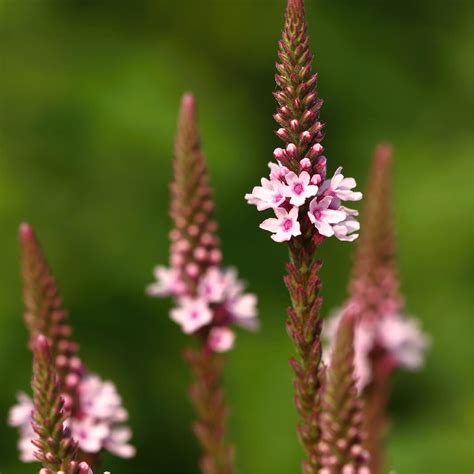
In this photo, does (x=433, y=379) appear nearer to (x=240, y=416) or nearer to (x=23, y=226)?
(x=240, y=416)

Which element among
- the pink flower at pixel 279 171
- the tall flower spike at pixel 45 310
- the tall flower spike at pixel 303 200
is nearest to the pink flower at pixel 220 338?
the tall flower spike at pixel 45 310

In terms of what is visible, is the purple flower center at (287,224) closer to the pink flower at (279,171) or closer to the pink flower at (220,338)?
the pink flower at (279,171)

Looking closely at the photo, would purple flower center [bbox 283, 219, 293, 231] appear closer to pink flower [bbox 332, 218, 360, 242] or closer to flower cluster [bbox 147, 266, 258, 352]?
pink flower [bbox 332, 218, 360, 242]

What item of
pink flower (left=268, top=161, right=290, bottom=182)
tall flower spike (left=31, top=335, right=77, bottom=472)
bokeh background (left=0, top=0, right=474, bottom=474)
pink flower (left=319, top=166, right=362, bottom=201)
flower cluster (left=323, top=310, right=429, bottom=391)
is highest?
bokeh background (left=0, top=0, right=474, bottom=474)

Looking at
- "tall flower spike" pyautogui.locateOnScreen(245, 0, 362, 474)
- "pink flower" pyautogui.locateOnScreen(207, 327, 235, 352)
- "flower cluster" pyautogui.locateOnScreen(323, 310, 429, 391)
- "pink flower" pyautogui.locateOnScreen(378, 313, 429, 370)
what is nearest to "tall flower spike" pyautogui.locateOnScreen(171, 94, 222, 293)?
"pink flower" pyautogui.locateOnScreen(207, 327, 235, 352)

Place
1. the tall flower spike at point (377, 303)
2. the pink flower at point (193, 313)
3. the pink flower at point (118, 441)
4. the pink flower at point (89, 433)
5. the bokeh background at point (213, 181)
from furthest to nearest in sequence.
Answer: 1. the bokeh background at point (213, 181)
2. the tall flower spike at point (377, 303)
3. the pink flower at point (193, 313)
4. the pink flower at point (118, 441)
5. the pink flower at point (89, 433)

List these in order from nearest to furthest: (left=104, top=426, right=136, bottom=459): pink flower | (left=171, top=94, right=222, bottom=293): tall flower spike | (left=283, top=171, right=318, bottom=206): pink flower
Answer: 1. (left=283, top=171, right=318, bottom=206): pink flower
2. (left=104, top=426, right=136, bottom=459): pink flower
3. (left=171, top=94, right=222, bottom=293): tall flower spike
